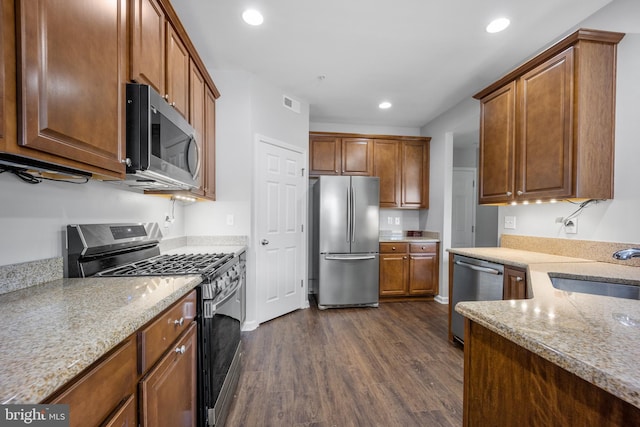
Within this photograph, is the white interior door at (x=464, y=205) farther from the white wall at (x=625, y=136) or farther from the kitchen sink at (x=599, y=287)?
the kitchen sink at (x=599, y=287)

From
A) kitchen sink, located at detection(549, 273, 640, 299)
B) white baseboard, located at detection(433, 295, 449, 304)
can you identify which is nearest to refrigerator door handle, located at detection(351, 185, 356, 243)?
white baseboard, located at detection(433, 295, 449, 304)

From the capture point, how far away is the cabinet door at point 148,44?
118 cm

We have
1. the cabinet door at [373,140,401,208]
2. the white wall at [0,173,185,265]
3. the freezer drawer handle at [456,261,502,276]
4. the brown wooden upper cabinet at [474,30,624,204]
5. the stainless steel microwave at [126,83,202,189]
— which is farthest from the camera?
the cabinet door at [373,140,401,208]

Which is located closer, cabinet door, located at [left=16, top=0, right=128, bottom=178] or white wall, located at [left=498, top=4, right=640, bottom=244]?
cabinet door, located at [left=16, top=0, right=128, bottom=178]

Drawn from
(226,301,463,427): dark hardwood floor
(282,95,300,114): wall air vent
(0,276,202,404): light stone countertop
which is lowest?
(226,301,463,427): dark hardwood floor

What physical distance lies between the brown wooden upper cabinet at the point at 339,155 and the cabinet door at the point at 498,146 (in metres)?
1.61

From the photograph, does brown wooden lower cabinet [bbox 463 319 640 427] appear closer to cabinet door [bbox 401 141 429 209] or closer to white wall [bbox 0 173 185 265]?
white wall [bbox 0 173 185 265]

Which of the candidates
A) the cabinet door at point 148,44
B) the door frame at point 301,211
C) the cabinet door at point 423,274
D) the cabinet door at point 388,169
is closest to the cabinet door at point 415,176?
the cabinet door at point 388,169

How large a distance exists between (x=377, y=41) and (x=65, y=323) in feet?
8.39

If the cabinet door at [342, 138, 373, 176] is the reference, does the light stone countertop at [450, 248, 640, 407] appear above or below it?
below

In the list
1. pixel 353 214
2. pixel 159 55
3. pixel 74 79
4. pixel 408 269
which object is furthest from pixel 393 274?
pixel 74 79

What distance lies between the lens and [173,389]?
3.30 feet

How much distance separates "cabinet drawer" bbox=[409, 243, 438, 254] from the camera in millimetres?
3586

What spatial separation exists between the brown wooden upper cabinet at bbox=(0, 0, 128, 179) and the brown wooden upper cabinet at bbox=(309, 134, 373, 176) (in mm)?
2727
